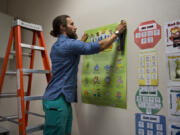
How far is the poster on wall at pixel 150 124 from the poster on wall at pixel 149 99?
4cm

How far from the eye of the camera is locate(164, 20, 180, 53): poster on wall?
121cm

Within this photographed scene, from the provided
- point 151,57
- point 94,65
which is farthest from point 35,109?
point 151,57

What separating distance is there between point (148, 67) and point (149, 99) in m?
0.24

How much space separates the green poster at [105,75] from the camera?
1451 mm

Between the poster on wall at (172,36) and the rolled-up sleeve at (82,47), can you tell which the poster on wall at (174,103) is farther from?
the rolled-up sleeve at (82,47)

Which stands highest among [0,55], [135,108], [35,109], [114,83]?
[0,55]

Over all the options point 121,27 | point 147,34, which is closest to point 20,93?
point 121,27

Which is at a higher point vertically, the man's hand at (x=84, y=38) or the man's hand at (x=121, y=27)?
the man's hand at (x=121, y=27)

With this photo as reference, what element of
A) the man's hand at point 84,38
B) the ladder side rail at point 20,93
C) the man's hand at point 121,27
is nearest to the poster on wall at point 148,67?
the man's hand at point 121,27

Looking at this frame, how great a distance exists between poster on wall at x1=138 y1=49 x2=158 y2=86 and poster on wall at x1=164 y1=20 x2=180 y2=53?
0.11 m

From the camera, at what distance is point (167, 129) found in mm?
1221

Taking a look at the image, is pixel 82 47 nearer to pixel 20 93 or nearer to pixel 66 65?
pixel 66 65

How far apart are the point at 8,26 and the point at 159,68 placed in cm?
201

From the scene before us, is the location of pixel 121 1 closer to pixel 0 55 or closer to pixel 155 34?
pixel 155 34
